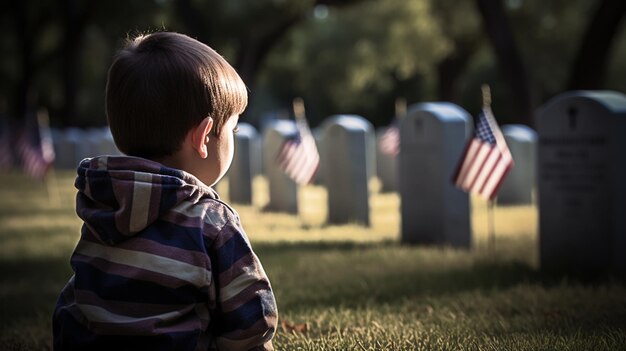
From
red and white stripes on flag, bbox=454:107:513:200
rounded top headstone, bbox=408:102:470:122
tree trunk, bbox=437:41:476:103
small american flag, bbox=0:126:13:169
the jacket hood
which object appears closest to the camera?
the jacket hood

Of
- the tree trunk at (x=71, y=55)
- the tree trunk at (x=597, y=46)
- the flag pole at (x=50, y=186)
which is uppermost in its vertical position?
the tree trunk at (x=71, y=55)

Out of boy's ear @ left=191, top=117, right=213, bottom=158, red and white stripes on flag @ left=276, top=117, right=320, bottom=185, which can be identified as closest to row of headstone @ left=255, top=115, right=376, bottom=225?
red and white stripes on flag @ left=276, top=117, right=320, bottom=185

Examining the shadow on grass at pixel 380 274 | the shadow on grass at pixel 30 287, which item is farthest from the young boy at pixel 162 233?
the shadow on grass at pixel 30 287

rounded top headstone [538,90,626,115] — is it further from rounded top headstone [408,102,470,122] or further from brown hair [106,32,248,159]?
brown hair [106,32,248,159]

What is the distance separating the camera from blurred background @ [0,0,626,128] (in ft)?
49.9

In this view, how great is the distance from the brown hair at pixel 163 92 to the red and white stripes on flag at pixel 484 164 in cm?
510

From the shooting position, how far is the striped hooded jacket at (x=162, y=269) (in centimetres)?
218

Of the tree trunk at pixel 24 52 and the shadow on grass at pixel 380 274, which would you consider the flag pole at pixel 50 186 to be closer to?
the shadow on grass at pixel 380 274

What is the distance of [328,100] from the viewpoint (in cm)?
4862

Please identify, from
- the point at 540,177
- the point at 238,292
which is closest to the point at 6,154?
the point at 540,177

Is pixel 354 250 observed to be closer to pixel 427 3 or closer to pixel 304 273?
pixel 304 273

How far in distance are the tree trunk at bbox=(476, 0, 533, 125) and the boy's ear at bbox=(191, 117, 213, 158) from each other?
43.2 ft

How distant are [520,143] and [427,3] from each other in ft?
46.5

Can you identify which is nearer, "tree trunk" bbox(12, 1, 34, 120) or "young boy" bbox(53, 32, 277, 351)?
"young boy" bbox(53, 32, 277, 351)
